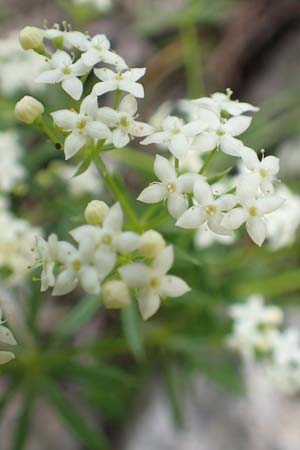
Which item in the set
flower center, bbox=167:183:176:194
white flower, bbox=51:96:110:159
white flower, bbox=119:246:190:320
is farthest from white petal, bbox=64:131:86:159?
white flower, bbox=119:246:190:320

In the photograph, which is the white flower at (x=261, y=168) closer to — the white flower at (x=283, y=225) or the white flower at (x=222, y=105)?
the white flower at (x=222, y=105)

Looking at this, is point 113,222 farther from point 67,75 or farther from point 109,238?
point 67,75

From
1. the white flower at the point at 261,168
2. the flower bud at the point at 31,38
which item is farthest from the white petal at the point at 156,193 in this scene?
the flower bud at the point at 31,38

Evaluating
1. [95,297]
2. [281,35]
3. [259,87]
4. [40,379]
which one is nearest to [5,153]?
[95,297]

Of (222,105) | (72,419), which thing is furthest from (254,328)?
(222,105)

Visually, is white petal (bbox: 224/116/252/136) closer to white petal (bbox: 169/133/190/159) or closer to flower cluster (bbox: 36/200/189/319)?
white petal (bbox: 169/133/190/159)

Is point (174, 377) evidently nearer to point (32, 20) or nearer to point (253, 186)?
point (253, 186)
